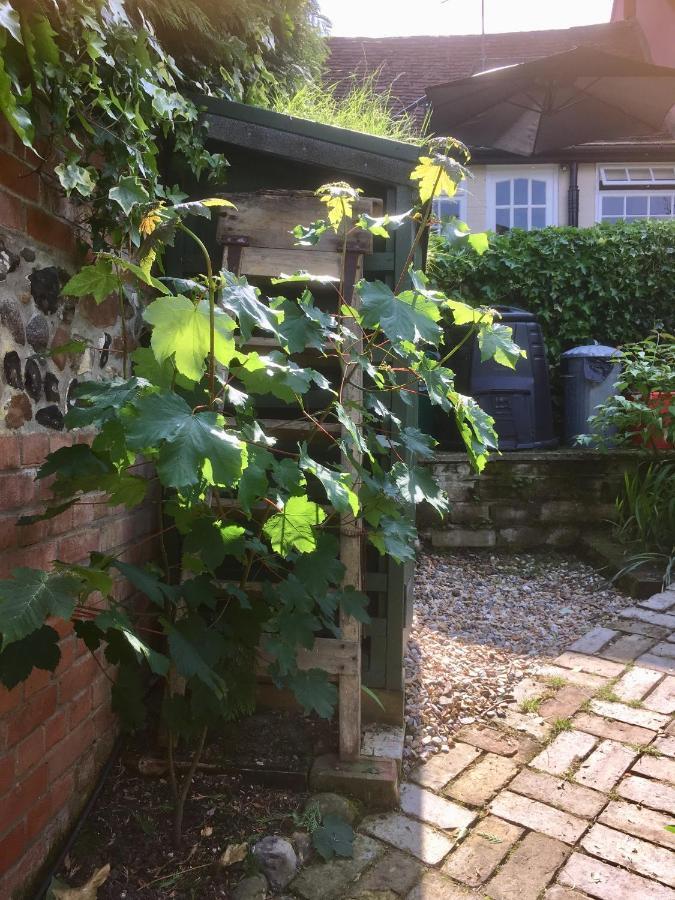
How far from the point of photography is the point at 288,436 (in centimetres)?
238

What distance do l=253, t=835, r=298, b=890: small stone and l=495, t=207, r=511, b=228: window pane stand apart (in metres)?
9.58

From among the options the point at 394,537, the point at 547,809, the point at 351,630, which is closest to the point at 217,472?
the point at 394,537

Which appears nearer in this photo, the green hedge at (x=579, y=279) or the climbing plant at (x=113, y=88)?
the climbing plant at (x=113, y=88)

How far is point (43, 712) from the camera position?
5.81 feet

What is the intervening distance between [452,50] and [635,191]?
4.05 metres

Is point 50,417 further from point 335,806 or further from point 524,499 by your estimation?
point 524,499

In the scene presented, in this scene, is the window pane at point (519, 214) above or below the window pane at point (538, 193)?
below

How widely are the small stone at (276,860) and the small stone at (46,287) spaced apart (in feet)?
4.83

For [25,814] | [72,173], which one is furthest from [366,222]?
[25,814]

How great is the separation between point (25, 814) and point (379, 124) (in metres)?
3.05

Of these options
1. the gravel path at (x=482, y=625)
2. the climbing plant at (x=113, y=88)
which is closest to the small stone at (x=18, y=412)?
the climbing plant at (x=113, y=88)

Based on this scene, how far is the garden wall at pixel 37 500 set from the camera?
62.5 inches

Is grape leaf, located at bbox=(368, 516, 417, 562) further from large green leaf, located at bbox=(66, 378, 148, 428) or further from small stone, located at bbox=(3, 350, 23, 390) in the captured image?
small stone, located at bbox=(3, 350, 23, 390)

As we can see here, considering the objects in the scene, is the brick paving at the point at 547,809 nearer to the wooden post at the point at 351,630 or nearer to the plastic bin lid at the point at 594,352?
the wooden post at the point at 351,630
